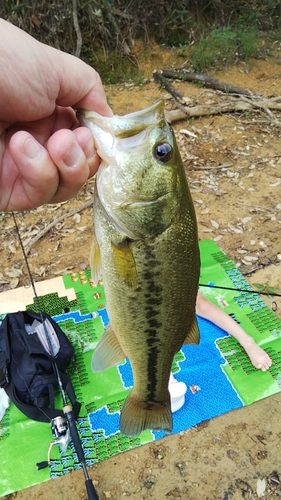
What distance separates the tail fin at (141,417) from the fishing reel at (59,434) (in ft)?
3.88

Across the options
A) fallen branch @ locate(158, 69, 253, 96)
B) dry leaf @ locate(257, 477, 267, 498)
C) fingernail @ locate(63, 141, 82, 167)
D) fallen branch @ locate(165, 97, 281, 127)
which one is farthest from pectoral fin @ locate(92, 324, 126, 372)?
fallen branch @ locate(158, 69, 253, 96)

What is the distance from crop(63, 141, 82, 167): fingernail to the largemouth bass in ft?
0.31

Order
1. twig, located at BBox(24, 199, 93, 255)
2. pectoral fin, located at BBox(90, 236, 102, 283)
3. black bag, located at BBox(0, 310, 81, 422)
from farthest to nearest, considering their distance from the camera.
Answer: twig, located at BBox(24, 199, 93, 255) → black bag, located at BBox(0, 310, 81, 422) → pectoral fin, located at BBox(90, 236, 102, 283)

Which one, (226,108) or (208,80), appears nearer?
(226,108)

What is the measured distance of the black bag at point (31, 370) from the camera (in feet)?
10.3

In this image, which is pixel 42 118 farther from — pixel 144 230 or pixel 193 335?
pixel 193 335

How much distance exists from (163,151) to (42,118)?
0.61 m

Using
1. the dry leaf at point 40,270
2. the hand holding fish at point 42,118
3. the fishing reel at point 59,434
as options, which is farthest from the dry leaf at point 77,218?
the hand holding fish at point 42,118

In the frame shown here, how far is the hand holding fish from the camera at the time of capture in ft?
4.82

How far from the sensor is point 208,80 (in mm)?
7934

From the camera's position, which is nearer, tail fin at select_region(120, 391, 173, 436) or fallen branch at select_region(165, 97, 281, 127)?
tail fin at select_region(120, 391, 173, 436)

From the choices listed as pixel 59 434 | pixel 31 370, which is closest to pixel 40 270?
pixel 31 370

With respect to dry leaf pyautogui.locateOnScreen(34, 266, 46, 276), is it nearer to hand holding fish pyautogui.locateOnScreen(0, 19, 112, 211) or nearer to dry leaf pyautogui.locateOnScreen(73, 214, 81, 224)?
dry leaf pyautogui.locateOnScreen(73, 214, 81, 224)

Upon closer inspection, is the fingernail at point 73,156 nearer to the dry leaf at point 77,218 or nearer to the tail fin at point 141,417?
the tail fin at point 141,417
